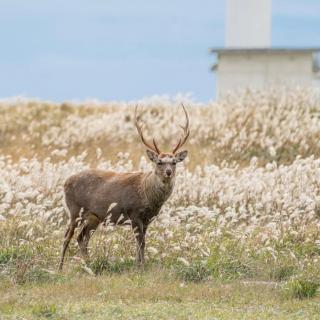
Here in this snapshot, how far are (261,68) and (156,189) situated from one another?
23.9m

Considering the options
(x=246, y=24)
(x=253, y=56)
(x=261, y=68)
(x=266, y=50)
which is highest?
(x=246, y=24)

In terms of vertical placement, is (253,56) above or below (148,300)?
above

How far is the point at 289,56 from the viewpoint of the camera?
36406 mm

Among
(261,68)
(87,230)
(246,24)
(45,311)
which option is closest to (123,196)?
(87,230)

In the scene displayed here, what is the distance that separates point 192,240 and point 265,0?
Answer: 2409cm

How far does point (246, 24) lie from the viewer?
36875 mm

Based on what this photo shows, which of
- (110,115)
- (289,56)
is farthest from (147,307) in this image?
(289,56)

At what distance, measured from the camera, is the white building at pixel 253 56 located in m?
36.3

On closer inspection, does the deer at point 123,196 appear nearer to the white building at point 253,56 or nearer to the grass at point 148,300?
the grass at point 148,300

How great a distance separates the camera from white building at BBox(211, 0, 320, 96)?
36344 mm

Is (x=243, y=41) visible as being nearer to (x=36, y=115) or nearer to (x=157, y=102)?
(x=157, y=102)

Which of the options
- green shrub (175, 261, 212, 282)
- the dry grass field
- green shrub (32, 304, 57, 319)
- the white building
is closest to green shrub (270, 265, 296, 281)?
the dry grass field

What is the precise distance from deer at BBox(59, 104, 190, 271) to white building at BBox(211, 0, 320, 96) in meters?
22.5

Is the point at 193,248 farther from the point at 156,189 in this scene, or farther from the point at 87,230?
the point at 87,230
